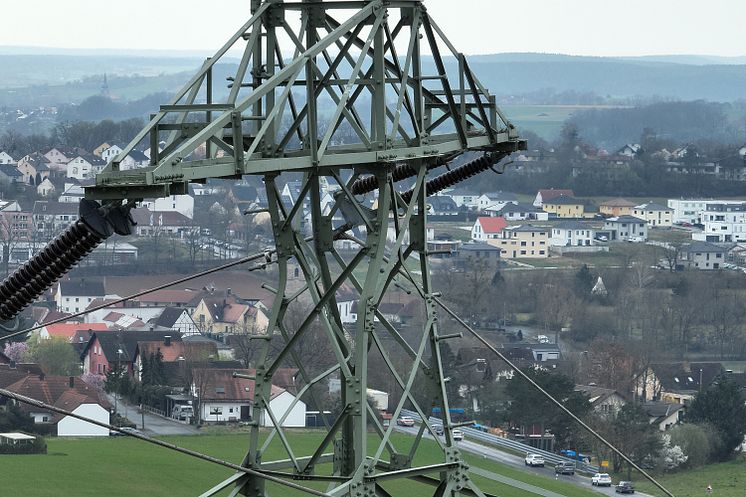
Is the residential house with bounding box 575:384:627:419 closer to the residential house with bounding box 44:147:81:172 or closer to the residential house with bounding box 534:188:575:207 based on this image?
the residential house with bounding box 534:188:575:207

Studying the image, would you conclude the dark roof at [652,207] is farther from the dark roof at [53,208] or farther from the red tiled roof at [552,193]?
the dark roof at [53,208]

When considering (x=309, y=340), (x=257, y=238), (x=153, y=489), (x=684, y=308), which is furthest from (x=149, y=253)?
(x=153, y=489)

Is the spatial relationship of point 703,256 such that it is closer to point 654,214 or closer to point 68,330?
point 654,214

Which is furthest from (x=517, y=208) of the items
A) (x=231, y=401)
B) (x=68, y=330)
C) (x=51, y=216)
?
(x=231, y=401)

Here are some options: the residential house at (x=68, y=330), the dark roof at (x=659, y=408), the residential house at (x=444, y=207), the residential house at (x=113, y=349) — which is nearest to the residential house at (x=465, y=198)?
the residential house at (x=444, y=207)

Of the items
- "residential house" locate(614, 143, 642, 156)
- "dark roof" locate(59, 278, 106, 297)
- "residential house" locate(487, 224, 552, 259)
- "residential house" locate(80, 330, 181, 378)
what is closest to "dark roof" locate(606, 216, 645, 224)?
"residential house" locate(487, 224, 552, 259)

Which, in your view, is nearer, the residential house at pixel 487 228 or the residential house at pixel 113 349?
the residential house at pixel 113 349
